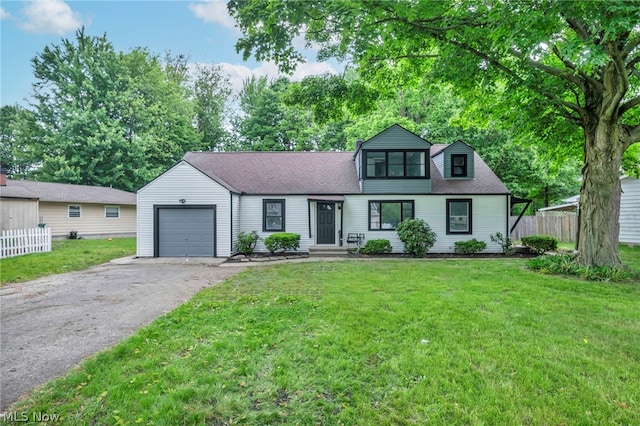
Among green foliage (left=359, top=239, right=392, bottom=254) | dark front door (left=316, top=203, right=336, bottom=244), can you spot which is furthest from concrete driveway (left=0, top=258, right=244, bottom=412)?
green foliage (left=359, top=239, right=392, bottom=254)

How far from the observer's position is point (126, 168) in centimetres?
2548

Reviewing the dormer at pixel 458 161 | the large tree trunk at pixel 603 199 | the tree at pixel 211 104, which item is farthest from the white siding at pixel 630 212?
the tree at pixel 211 104

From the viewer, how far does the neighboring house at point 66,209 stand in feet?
46.6

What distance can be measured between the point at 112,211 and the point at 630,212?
3062 cm

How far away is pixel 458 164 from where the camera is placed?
1434 cm

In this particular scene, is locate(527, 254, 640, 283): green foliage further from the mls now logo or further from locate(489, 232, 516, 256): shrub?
the mls now logo

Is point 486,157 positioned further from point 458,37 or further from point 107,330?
point 107,330

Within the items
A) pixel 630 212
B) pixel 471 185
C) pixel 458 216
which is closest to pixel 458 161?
pixel 471 185

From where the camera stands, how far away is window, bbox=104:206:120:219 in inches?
820

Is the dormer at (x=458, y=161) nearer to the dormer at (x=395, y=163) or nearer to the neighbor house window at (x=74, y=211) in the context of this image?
the dormer at (x=395, y=163)

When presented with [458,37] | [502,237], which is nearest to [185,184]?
[458,37]

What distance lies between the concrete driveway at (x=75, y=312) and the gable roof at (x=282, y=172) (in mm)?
5388

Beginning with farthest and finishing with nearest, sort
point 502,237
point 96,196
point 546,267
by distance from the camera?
point 96,196 < point 502,237 < point 546,267

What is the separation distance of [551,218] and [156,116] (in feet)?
105
